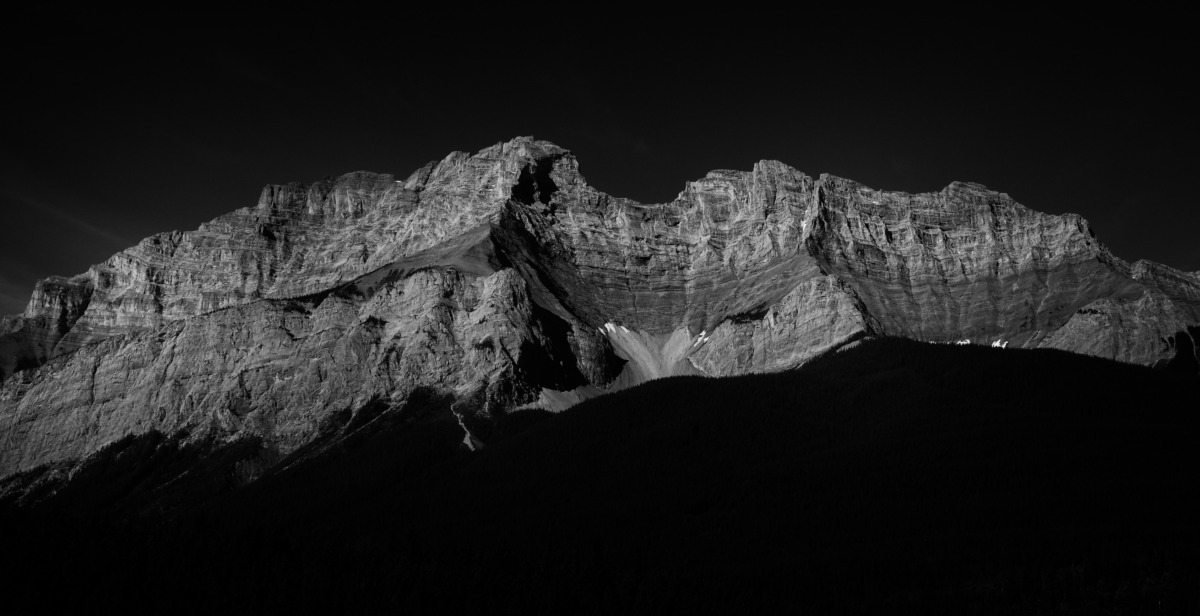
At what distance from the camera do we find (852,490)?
159125mm

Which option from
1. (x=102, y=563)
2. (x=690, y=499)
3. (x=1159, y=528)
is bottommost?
(x=1159, y=528)

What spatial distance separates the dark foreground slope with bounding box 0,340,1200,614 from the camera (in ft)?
373

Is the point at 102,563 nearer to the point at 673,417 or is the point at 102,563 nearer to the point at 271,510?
the point at 271,510

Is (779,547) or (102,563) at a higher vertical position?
(102,563)

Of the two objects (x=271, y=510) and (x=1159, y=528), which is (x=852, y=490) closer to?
(x=1159, y=528)

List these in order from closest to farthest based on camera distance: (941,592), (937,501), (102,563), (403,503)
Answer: (102,563)
(941,592)
(937,501)
(403,503)

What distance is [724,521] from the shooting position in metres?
156

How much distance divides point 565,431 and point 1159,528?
80155 mm

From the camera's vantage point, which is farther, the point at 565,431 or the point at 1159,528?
the point at 565,431

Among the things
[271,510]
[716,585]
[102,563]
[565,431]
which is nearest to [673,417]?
[565,431]

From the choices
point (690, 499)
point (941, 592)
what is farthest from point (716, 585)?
point (690, 499)

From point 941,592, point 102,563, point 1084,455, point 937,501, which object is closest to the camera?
point 102,563

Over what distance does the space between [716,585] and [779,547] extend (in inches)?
835

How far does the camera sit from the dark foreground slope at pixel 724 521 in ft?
373
